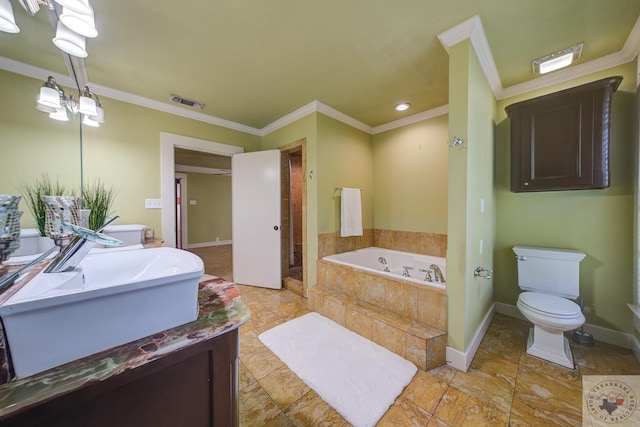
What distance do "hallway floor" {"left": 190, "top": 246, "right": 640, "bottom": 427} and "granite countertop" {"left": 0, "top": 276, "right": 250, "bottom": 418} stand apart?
92 centimetres

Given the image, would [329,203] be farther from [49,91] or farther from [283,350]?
[49,91]

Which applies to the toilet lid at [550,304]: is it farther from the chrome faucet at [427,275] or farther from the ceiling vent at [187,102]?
the ceiling vent at [187,102]

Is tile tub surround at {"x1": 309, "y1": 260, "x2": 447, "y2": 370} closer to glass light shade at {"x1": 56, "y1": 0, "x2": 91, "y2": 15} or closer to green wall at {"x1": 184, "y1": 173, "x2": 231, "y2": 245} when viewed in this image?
glass light shade at {"x1": 56, "y1": 0, "x2": 91, "y2": 15}

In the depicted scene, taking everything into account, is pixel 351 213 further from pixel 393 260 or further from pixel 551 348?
pixel 551 348

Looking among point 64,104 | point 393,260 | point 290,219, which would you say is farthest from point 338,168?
point 64,104

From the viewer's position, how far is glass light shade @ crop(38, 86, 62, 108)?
1392 millimetres

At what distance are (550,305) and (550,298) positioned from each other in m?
0.15

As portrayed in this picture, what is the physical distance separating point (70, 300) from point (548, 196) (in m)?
3.08

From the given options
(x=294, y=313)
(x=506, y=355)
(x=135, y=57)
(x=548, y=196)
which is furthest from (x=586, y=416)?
(x=135, y=57)

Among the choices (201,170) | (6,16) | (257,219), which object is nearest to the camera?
(6,16)

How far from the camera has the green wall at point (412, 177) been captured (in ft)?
8.57

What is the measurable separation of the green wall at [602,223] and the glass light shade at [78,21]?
324 centimetres

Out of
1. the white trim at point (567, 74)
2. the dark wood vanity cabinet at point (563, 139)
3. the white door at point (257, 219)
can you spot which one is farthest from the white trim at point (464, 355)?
the white trim at point (567, 74)

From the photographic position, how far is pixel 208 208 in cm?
615
